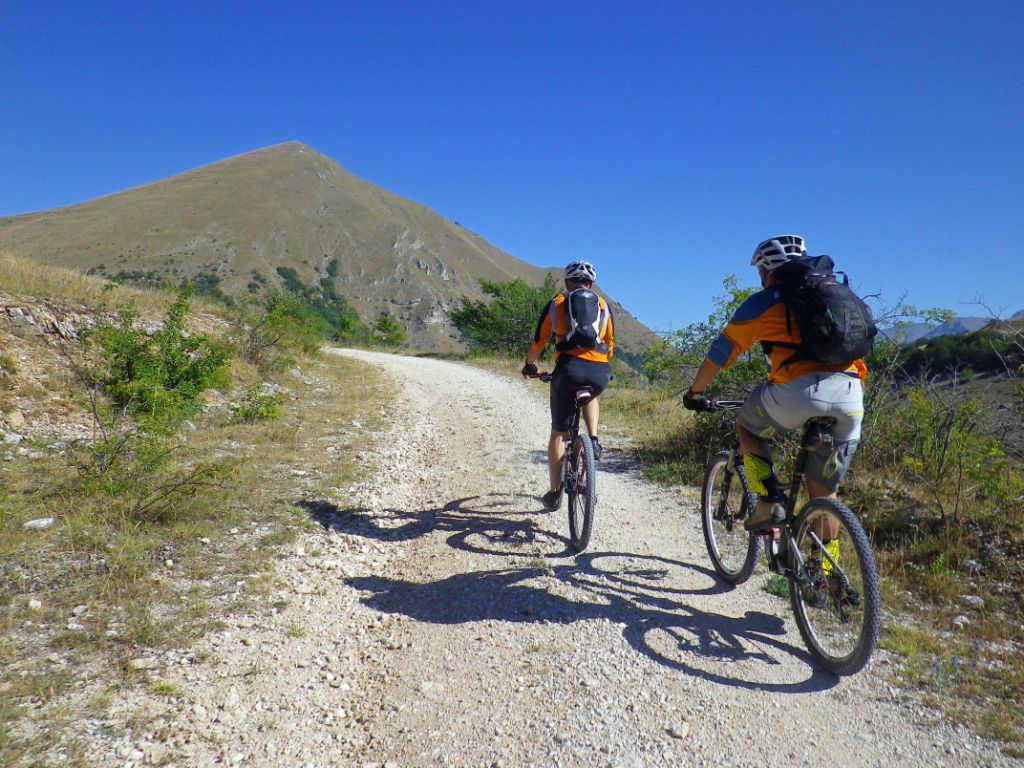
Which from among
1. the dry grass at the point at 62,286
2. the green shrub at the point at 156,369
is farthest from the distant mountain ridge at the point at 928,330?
the dry grass at the point at 62,286

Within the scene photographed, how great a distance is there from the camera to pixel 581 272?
4836 mm

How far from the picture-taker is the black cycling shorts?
4.57m

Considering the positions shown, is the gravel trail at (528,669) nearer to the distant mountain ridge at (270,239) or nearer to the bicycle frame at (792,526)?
the bicycle frame at (792,526)

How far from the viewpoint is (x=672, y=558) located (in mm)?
4488

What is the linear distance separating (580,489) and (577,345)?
1.26 m

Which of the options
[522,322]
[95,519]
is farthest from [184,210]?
Result: [95,519]

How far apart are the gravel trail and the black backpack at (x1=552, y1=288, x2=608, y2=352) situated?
71.0 inches

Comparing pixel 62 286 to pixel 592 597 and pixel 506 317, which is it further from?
pixel 506 317

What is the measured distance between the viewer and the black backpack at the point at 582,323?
14.8ft

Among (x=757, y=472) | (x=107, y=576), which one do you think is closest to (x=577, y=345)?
(x=757, y=472)

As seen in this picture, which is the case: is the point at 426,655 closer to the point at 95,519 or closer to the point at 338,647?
the point at 338,647

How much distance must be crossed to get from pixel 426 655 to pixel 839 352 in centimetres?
291

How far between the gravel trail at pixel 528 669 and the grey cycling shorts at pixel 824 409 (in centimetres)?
114

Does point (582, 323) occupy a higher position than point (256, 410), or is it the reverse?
point (582, 323)
